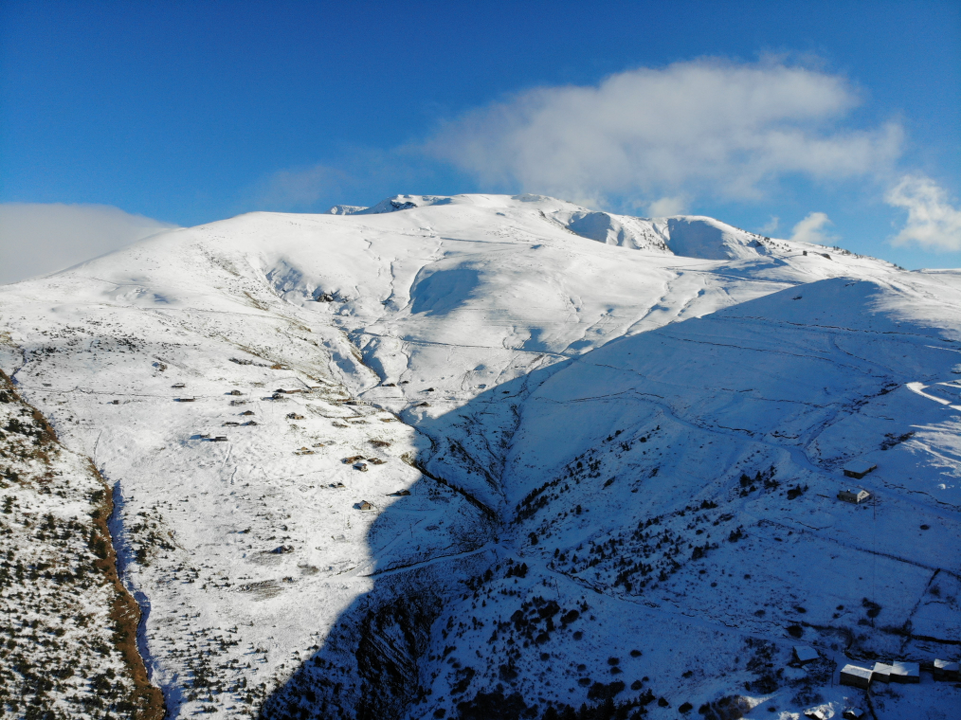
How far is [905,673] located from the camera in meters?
11.9

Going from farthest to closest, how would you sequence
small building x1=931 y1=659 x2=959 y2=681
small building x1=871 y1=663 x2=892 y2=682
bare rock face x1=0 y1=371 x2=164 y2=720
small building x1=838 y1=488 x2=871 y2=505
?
small building x1=838 y1=488 x2=871 y2=505
bare rock face x1=0 y1=371 x2=164 y2=720
small building x1=871 y1=663 x2=892 y2=682
small building x1=931 y1=659 x2=959 y2=681

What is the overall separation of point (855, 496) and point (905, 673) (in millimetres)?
7802

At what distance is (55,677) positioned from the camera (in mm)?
14930

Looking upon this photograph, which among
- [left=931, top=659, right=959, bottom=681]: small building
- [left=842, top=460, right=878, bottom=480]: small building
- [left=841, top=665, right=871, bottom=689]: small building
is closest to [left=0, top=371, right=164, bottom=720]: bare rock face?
[left=841, top=665, right=871, bottom=689]: small building

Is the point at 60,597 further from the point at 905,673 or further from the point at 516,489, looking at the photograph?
the point at 905,673

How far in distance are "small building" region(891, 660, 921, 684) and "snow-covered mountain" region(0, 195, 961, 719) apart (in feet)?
0.64

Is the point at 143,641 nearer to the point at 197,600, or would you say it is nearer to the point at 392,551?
the point at 197,600

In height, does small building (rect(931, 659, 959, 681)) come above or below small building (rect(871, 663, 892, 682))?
above

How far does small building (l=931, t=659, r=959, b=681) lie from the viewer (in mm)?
11766

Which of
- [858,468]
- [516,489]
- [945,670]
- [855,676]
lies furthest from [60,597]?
[858,468]

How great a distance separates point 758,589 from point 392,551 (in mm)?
14461

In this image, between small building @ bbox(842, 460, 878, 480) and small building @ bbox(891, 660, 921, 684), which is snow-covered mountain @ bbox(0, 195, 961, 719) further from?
small building @ bbox(842, 460, 878, 480)

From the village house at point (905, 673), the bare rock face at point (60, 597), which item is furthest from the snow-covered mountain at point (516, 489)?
the bare rock face at point (60, 597)

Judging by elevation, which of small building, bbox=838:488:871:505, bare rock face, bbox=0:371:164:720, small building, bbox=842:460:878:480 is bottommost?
bare rock face, bbox=0:371:164:720
